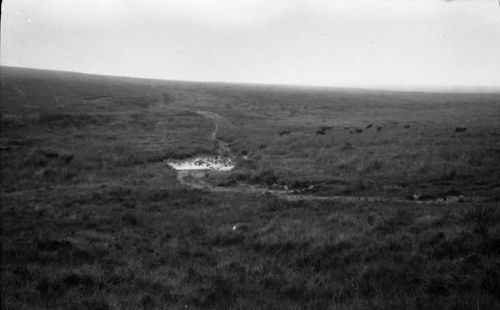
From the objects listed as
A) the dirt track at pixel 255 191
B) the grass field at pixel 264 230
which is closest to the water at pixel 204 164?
the grass field at pixel 264 230

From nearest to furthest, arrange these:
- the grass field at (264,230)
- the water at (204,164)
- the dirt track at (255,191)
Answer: the grass field at (264,230) < the dirt track at (255,191) < the water at (204,164)

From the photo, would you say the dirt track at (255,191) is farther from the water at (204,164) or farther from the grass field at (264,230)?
the water at (204,164)

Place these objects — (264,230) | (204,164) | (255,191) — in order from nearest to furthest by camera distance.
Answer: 1. (264,230)
2. (255,191)
3. (204,164)

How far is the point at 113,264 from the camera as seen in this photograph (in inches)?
380

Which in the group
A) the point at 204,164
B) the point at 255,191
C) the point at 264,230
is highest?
the point at 264,230

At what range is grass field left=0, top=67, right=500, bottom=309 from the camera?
285 inches

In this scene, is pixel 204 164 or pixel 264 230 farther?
pixel 204 164

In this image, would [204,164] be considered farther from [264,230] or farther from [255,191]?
[264,230]

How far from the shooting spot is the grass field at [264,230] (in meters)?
7.24

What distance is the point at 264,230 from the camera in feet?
41.1

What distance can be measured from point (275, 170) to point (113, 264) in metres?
15.3

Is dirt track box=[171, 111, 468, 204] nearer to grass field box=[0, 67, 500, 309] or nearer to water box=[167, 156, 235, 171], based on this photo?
grass field box=[0, 67, 500, 309]

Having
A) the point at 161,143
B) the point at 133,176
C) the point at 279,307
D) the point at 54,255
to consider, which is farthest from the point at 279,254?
the point at 161,143

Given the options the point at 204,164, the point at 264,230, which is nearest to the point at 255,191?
the point at 264,230
